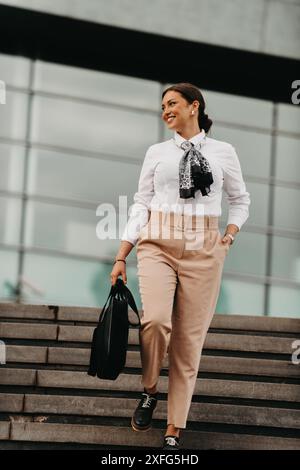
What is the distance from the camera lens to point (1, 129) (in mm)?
14688

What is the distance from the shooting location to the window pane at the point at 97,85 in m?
15.0

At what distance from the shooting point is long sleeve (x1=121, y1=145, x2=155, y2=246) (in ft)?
16.1

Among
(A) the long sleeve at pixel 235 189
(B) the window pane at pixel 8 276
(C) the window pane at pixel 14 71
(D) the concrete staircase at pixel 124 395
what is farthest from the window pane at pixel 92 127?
(A) the long sleeve at pixel 235 189

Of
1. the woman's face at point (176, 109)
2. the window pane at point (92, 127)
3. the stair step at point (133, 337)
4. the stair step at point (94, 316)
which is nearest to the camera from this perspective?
the woman's face at point (176, 109)

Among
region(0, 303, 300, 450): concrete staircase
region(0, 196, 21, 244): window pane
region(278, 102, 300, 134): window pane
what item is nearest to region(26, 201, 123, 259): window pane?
region(0, 196, 21, 244): window pane

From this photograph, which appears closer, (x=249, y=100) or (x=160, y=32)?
(x=160, y=32)

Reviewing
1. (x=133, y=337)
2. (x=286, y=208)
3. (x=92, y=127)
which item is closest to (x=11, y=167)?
(x=92, y=127)

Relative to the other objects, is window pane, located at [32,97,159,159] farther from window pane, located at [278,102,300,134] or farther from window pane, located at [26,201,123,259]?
window pane, located at [278,102,300,134]

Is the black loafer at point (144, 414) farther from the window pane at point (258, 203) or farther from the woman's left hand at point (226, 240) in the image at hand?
the window pane at point (258, 203)

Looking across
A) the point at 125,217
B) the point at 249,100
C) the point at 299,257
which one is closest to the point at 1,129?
the point at 125,217

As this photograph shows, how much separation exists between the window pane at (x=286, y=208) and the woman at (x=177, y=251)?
1086cm

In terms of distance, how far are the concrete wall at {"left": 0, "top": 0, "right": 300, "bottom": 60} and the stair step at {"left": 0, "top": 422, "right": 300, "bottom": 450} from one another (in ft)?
31.7

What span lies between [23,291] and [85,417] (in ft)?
29.2

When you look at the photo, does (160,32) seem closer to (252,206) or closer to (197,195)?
(252,206)
